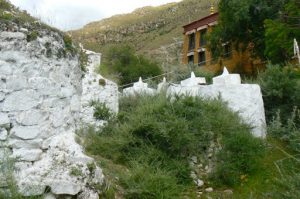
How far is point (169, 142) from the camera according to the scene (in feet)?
27.3

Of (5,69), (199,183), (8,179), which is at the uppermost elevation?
(5,69)

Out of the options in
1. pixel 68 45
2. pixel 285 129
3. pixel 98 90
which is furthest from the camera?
pixel 98 90

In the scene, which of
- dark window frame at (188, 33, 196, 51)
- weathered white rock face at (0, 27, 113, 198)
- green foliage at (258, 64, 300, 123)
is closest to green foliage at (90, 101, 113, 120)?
green foliage at (258, 64, 300, 123)

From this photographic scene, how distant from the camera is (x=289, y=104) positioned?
→ 38.7 feet

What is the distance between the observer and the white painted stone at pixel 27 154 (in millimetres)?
4859

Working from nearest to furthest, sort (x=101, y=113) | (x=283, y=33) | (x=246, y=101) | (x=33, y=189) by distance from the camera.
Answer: (x=33, y=189) < (x=246, y=101) < (x=101, y=113) < (x=283, y=33)

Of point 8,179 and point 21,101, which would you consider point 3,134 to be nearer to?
point 21,101

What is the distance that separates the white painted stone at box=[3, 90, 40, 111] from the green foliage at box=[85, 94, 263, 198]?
2.52 meters

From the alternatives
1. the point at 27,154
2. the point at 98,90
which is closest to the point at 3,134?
the point at 27,154

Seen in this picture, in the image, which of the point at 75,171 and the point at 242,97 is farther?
the point at 242,97

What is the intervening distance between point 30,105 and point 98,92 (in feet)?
31.3

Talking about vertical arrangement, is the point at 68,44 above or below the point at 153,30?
below

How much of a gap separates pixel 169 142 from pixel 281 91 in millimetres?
5010

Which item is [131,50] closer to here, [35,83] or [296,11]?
[296,11]
